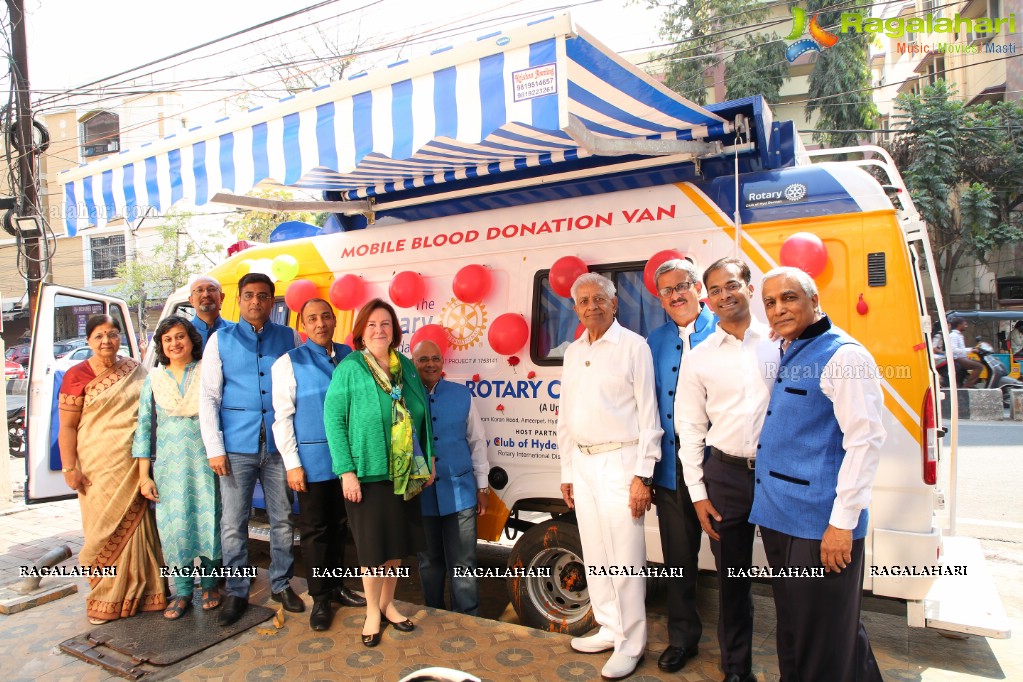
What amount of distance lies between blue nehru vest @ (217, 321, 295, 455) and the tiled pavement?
1.07 meters

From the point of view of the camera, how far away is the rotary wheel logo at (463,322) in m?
4.34

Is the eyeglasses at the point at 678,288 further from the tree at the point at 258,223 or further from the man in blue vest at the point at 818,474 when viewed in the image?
the tree at the point at 258,223

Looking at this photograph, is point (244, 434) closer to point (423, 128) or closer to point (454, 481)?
point (454, 481)

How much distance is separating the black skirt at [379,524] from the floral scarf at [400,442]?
0.07 meters

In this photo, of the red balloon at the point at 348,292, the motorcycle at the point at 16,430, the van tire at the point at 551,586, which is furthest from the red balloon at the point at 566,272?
the motorcycle at the point at 16,430

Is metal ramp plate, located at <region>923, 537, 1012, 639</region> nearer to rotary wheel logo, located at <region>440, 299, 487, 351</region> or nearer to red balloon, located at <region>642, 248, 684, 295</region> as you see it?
red balloon, located at <region>642, 248, 684, 295</region>

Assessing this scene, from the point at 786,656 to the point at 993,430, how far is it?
10.4 meters

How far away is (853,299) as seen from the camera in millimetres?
3314

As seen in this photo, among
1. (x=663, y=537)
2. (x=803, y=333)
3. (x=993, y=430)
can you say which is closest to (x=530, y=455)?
(x=663, y=537)

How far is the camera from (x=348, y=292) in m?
4.79

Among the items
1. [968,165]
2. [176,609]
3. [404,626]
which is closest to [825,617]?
[404,626]

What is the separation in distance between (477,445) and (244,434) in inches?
52.4

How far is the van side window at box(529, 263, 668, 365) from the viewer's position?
153 inches

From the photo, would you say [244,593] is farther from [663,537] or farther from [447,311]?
→ [663,537]
